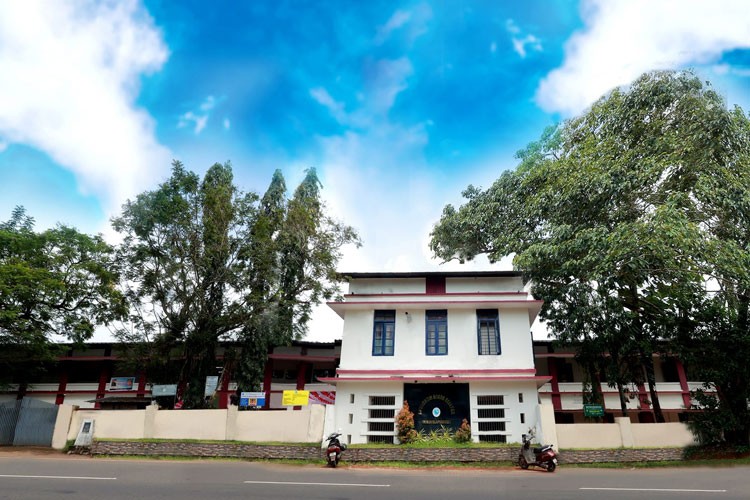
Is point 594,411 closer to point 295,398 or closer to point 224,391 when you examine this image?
point 295,398

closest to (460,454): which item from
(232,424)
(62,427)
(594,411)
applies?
(594,411)

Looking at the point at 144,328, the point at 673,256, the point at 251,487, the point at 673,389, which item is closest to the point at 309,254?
the point at 144,328

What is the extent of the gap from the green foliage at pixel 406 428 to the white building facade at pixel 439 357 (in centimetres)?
56

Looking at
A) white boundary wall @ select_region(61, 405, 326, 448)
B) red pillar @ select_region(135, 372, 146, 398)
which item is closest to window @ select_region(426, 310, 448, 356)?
white boundary wall @ select_region(61, 405, 326, 448)

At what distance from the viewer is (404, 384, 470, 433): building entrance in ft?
→ 54.5

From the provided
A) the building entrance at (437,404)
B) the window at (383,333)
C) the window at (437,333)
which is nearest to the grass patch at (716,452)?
the building entrance at (437,404)

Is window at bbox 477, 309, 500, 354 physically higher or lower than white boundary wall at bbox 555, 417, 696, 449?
higher

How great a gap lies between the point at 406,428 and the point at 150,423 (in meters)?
9.27

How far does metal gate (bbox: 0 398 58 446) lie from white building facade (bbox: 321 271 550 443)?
1289 centimetres

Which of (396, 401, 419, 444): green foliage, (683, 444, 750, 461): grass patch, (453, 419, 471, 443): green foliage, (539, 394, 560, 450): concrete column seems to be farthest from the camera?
(396, 401, 419, 444): green foliage

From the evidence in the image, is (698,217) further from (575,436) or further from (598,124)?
(575,436)

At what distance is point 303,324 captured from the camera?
74.7ft

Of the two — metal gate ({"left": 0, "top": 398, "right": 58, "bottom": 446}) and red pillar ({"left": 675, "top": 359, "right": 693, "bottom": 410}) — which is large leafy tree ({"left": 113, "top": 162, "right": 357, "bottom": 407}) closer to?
metal gate ({"left": 0, "top": 398, "right": 58, "bottom": 446})

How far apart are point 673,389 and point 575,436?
14270 millimetres
